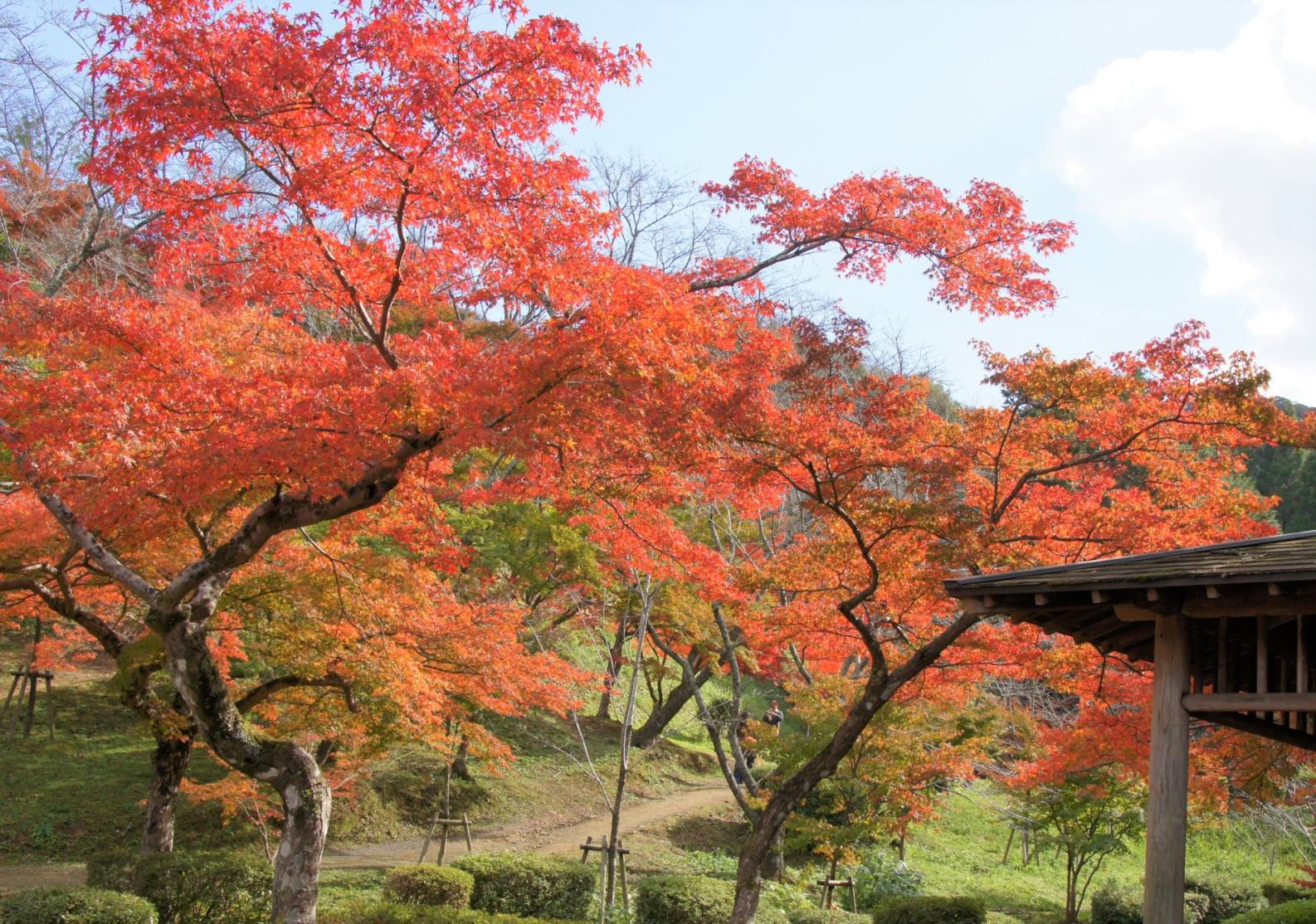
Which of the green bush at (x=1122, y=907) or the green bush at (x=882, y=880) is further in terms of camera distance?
the green bush at (x=882, y=880)

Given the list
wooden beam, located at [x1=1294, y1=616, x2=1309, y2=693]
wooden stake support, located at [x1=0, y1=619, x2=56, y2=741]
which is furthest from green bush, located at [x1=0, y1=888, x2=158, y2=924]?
wooden stake support, located at [x1=0, y1=619, x2=56, y2=741]

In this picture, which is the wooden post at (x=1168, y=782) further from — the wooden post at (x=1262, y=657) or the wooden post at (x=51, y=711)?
the wooden post at (x=51, y=711)

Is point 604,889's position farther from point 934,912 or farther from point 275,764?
point 275,764

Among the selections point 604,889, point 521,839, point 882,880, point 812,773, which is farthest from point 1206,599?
point 521,839

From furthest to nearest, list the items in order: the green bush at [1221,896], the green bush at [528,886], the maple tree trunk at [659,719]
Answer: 1. the maple tree trunk at [659,719]
2. the green bush at [1221,896]
3. the green bush at [528,886]

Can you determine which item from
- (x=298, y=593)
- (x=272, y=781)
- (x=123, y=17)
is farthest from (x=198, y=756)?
(x=123, y=17)

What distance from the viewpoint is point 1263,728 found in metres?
6.24

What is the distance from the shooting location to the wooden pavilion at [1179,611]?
4.86 metres

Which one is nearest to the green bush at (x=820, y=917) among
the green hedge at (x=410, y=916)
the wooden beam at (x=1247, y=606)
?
the green hedge at (x=410, y=916)

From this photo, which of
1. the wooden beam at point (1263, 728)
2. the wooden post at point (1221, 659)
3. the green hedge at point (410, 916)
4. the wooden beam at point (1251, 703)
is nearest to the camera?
the wooden beam at point (1251, 703)

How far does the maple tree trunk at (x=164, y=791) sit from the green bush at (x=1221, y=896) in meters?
13.2

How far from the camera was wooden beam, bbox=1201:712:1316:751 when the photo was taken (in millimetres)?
6059

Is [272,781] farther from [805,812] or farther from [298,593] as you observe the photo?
[805,812]

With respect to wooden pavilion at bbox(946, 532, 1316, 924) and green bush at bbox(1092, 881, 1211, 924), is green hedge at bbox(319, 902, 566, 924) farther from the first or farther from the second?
green bush at bbox(1092, 881, 1211, 924)
